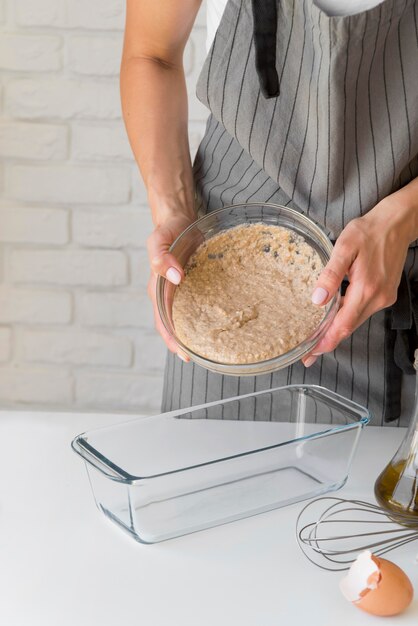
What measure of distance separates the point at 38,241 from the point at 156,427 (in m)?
0.75

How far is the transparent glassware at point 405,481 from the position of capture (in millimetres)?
785

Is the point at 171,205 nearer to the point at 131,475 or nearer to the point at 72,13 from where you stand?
the point at 131,475

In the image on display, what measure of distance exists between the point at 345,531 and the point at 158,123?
0.56 metres

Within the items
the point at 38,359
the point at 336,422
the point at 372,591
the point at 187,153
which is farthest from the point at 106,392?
the point at 372,591

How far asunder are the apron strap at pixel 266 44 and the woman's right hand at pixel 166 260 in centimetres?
17

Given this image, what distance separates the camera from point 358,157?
909 millimetres

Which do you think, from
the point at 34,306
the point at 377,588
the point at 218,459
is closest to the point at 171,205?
the point at 218,459

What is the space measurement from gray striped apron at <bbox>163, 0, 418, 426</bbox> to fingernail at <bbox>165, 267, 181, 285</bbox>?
0.62 ft

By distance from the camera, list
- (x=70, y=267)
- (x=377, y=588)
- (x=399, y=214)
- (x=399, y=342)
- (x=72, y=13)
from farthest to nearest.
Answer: (x=70, y=267)
(x=72, y=13)
(x=399, y=342)
(x=399, y=214)
(x=377, y=588)

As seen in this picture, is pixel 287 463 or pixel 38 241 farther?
pixel 38 241

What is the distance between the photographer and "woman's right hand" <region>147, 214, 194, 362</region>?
0.83m

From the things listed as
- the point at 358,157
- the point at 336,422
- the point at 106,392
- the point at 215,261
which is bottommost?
the point at 106,392

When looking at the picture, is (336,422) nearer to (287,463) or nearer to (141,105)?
(287,463)

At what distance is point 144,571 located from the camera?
72 cm
